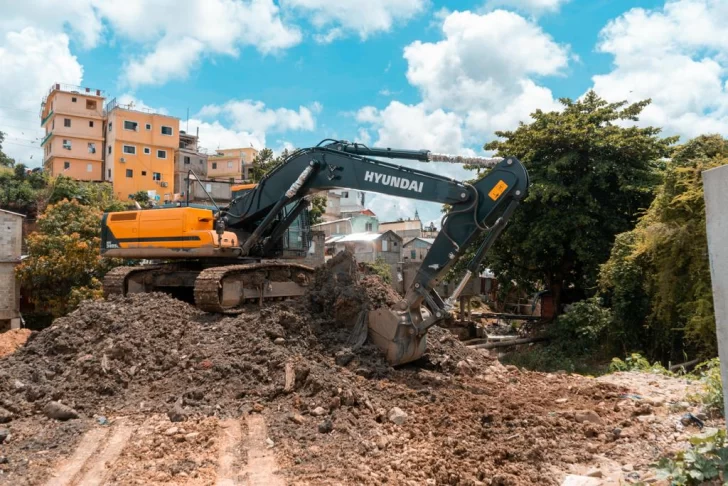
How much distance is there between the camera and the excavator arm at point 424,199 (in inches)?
285

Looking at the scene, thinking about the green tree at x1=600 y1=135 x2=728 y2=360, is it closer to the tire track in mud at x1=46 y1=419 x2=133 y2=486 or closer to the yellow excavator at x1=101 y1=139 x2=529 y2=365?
the yellow excavator at x1=101 y1=139 x2=529 y2=365

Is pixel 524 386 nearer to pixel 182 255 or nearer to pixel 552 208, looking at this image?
pixel 182 255

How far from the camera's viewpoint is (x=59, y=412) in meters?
6.43

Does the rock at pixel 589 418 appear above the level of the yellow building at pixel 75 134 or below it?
below

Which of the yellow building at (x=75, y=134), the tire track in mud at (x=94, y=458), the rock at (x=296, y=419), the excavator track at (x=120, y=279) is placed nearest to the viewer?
the tire track in mud at (x=94, y=458)

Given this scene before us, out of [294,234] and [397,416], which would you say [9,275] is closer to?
[294,234]

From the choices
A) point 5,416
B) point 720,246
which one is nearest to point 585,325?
point 720,246

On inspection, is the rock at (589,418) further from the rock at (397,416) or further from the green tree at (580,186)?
the green tree at (580,186)

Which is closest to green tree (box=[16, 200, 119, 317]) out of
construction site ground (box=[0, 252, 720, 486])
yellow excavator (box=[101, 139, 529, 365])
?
yellow excavator (box=[101, 139, 529, 365])

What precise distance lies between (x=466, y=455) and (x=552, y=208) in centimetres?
1146

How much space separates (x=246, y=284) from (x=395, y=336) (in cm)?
323

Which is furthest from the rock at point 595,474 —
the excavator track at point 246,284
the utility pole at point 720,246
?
the excavator track at point 246,284

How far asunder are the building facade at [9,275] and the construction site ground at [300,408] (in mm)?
14400

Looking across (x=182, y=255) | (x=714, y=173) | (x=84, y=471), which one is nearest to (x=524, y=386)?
(x=714, y=173)
